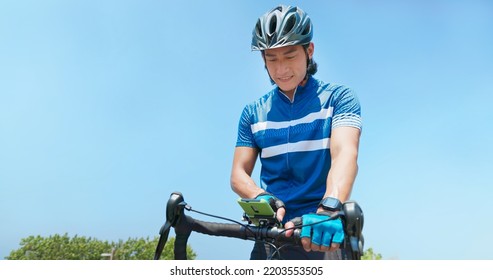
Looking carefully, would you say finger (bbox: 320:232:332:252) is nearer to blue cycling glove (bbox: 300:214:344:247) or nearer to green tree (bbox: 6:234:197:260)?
blue cycling glove (bbox: 300:214:344:247)

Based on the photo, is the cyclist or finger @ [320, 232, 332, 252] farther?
the cyclist

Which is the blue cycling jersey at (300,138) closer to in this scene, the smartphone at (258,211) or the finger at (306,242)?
the smartphone at (258,211)

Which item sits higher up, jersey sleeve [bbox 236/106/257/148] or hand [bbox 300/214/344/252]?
jersey sleeve [bbox 236/106/257/148]

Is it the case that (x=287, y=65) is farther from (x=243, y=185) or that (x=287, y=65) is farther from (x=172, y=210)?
(x=172, y=210)

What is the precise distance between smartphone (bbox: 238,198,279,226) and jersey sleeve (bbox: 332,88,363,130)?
1.03m

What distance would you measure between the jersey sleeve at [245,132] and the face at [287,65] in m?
0.42

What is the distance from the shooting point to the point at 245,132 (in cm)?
399

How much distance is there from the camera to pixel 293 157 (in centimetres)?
364

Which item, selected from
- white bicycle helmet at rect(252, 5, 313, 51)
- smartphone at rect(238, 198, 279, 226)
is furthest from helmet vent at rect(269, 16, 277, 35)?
smartphone at rect(238, 198, 279, 226)

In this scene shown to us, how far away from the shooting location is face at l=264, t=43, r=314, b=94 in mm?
3561

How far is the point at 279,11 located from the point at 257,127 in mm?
920

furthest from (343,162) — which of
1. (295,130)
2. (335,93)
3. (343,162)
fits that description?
(335,93)
